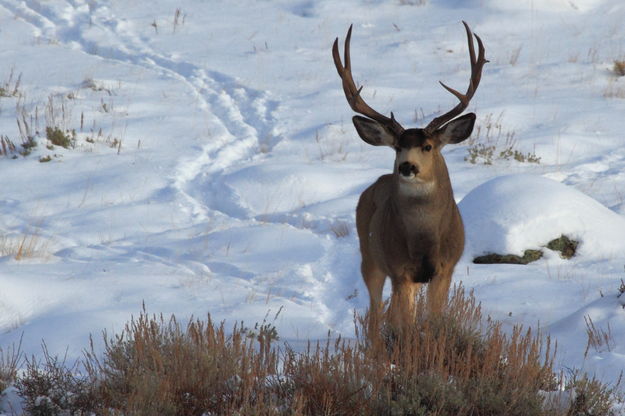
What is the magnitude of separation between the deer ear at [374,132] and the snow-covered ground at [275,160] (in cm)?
163

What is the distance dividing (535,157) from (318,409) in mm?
7913

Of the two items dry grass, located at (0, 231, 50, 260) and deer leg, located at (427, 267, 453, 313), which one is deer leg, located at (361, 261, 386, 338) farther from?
dry grass, located at (0, 231, 50, 260)

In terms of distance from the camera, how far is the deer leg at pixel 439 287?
5352 mm

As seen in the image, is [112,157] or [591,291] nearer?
[591,291]

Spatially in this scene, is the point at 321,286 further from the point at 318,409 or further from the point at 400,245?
the point at 318,409

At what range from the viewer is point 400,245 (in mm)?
5742

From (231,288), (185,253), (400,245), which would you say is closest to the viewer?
(400,245)

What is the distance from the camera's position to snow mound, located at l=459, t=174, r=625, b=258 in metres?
7.81

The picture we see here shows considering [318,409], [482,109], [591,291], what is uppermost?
[482,109]

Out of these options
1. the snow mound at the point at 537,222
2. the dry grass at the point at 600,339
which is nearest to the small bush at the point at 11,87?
the snow mound at the point at 537,222

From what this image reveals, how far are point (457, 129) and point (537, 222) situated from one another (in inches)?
96.8

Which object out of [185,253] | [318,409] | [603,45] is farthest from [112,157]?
[603,45]

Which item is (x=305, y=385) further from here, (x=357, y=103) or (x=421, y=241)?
(x=357, y=103)

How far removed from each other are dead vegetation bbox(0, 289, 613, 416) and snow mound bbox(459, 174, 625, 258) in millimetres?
3358
